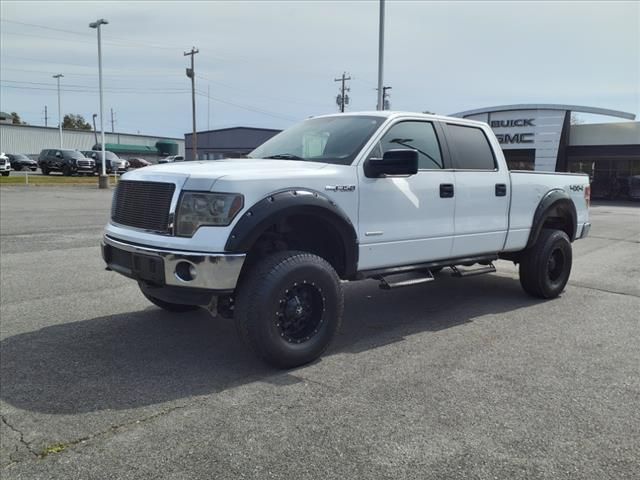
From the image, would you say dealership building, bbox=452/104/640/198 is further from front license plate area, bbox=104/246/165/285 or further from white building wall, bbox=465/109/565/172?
front license plate area, bbox=104/246/165/285

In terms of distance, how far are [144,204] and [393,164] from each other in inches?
77.8

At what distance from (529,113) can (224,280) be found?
34.7 metres

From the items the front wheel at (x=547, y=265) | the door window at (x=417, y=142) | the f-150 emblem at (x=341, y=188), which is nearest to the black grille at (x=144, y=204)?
the f-150 emblem at (x=341, y=188)

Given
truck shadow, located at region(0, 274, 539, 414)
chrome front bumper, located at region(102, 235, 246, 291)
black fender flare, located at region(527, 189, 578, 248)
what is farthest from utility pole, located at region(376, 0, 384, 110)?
chrome front bumper, located at region(102, 235, 246, 291)

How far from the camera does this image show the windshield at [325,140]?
16.2 feet

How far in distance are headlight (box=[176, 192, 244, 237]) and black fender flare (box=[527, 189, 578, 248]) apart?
154 inches

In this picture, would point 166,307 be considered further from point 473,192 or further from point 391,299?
point 473,192

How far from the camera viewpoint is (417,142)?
5402 mm

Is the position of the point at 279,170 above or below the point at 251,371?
above

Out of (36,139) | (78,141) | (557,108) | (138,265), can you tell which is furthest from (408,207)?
(78,141)

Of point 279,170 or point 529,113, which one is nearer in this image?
point 279,170

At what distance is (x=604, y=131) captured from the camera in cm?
3497

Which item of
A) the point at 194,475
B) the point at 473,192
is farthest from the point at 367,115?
the point at 194,475

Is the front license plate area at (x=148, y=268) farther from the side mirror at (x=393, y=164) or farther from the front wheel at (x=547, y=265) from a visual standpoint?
the front wheel at (x=547, y=265)
